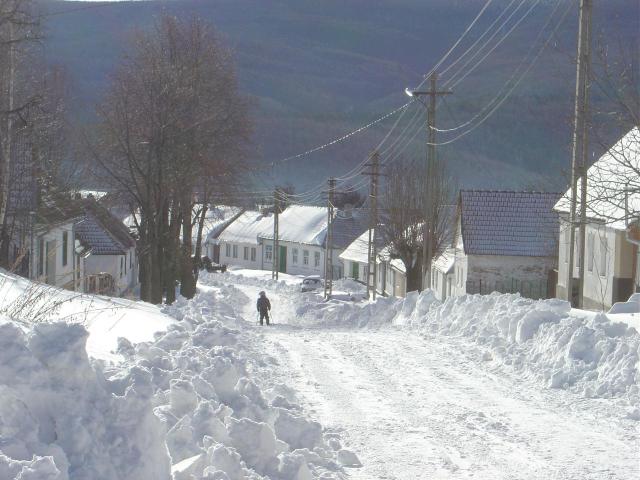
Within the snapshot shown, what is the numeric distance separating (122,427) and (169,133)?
27.5 m

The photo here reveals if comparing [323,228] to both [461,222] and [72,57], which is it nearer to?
[461,222]

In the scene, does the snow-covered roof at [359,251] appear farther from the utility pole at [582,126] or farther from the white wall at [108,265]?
the utility pole at [582,126]

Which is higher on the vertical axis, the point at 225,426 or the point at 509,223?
the point at 509,223

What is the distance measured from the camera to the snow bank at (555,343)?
43.9 ft

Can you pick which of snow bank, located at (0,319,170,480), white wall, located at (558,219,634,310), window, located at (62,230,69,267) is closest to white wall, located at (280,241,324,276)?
window, located at (62,230,69,267)

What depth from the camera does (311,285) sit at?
67250 millimetres

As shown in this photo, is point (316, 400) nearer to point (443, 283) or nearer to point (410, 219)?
point (410, 219)

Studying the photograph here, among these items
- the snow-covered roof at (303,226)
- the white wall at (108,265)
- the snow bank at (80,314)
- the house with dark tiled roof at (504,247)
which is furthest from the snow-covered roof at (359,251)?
the snow bank at (80,314)

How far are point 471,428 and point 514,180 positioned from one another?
441 ft

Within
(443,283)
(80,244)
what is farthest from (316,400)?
(443,283)

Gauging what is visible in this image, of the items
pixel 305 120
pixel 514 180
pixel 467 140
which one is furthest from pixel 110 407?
pixel 305 120

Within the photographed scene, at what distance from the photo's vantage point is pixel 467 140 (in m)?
174

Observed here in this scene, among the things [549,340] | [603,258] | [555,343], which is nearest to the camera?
[555,343]

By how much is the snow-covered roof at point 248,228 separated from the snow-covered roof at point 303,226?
1.86 metres
